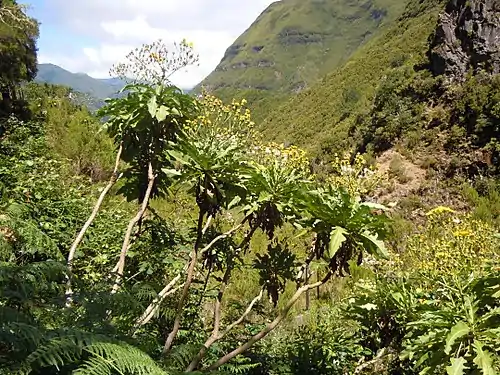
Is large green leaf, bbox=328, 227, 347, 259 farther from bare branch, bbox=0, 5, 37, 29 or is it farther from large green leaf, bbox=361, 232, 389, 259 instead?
bare branch, bbox=0, 5, 37, 29

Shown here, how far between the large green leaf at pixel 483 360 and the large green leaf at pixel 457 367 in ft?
0.27

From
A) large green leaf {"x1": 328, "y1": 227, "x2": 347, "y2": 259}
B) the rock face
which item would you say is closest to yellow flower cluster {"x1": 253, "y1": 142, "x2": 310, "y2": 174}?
large green leaf {"x1": 328, "y1": 227, "x2": 347, "y2": 259}

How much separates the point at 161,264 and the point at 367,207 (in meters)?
2.31

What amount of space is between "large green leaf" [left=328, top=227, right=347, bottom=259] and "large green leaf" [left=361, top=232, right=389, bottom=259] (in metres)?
0.13

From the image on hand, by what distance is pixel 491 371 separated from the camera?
2.68 m

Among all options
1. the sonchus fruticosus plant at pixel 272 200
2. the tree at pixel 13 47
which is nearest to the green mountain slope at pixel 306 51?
the tree at pixel 13 47

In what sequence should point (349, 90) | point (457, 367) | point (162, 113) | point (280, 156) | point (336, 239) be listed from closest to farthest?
point (336, 239) → point (457, 367) → point (162, 113) → point (280, 156) → point (349, 90)

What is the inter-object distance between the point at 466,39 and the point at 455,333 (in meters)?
18.5

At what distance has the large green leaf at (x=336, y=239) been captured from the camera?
2.50 meters

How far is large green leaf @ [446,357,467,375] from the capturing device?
2.76m

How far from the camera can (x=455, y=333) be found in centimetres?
279

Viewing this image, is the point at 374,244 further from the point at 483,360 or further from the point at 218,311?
the point at 218,311

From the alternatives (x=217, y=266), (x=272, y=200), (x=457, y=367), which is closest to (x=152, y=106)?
(x=272, y=200)

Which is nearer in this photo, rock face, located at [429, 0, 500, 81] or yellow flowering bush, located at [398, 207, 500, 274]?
yellow flowering bush, located at [398, 207, 500, 274]
